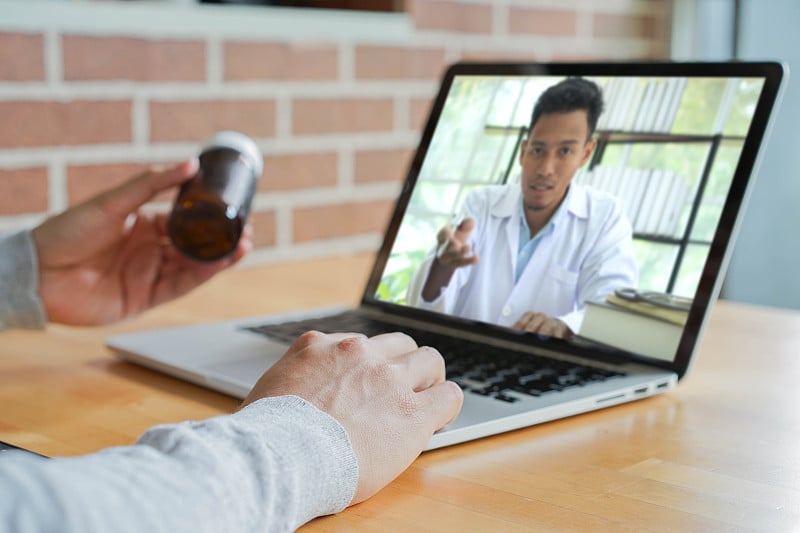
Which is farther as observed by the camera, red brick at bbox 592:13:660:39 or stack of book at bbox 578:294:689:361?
red brick at bbox 592:13:660:39

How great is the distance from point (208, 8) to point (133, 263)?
0.57 meters

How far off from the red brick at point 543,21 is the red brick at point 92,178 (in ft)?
3.13

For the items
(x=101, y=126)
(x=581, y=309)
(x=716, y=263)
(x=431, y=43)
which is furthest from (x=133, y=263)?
(x=431, y=43)

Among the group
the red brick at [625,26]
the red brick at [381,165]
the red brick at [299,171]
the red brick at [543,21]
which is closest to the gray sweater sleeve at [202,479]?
the red brick at [299,171]

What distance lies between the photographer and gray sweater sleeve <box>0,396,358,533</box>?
0.49 metres

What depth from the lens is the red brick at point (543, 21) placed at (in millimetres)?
2135

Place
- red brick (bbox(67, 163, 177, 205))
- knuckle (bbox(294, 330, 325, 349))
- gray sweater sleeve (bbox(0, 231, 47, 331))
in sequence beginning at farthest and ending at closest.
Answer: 1. red brick (bbox(67, 163, 177, 205))
2. gray sweater sleeve (bbox(0, 231, 47, 331))
3. knuckle (bbox(294, 330, 325, 349))

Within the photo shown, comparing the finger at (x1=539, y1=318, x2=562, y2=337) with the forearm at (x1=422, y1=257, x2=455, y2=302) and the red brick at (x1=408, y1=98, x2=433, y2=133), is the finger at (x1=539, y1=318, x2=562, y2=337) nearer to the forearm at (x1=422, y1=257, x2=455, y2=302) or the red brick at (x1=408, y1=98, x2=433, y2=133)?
the forearm at (x1=422, y1=257, x2=455, y2=302)

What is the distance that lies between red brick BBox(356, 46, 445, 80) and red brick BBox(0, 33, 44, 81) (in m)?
0.60

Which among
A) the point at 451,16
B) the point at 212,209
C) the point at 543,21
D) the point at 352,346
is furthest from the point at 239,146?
the point at 543,21

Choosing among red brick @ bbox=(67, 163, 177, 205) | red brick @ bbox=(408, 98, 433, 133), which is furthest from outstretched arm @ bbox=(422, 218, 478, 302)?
red brick @ bbox=(408, 98, 433, 133)

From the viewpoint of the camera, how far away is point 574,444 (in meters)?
0.76

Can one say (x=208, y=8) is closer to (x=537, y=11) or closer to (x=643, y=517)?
(x=537, y=11)

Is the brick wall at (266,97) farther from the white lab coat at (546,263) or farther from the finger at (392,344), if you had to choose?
the finger at (392,344)
